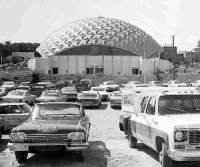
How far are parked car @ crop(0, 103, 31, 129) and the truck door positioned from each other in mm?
6654

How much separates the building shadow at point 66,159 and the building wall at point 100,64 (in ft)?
213

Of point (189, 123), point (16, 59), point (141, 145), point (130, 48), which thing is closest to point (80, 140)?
point (189, 123)

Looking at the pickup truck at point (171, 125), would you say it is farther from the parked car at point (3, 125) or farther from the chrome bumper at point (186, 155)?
the parked car at point (3, 125)

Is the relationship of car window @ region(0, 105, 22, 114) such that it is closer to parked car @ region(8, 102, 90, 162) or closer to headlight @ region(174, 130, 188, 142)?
parked car @ region(8, 102, 90, 162)

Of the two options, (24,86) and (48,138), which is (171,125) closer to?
(48,138)

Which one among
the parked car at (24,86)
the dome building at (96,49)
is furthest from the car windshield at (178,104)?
the dome building at (96,49)

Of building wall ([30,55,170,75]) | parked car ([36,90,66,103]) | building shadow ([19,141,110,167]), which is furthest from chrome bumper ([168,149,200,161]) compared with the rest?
building wall ([30,55,170,75])

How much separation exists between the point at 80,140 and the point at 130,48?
7334 cm

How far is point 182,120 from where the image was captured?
820 cm

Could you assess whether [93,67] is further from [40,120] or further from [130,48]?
[40,120]

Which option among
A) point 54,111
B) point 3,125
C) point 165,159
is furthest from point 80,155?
point 3,125

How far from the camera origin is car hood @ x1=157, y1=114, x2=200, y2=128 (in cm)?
788

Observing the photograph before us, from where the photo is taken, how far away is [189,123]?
7.91m

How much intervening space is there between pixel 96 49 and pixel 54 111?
69.8 metres
